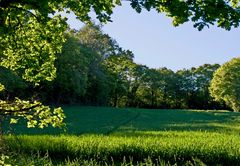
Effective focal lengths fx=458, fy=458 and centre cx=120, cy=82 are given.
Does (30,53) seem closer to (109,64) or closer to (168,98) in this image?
(109,64)

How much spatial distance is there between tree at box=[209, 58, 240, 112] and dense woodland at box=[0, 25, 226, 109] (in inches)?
433

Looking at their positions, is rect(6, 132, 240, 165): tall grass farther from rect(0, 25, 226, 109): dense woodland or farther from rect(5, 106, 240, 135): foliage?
rect(0, 25, 226, 109): dense woodland

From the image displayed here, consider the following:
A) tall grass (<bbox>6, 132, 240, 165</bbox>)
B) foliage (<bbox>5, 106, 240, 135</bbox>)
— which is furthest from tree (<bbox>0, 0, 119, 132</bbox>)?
foliage (<bbox>5, 106, 240, 135</bbox>)

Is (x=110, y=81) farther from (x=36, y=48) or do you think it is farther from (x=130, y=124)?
(x=36, y=48)

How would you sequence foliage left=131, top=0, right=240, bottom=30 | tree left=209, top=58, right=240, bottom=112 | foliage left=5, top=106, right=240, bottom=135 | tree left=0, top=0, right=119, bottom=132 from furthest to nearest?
tree left=209, top=58, right=240, bottom=112, foliage left=5, top=106, right=240, bottom=135, tree left=0, top=0, right=119, bottom=132, foliage left=131, top=0, right=240, bottom=30

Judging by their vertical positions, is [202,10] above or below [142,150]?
above

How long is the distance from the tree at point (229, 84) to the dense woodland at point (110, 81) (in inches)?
433

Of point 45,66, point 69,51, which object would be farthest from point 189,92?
point 45,66

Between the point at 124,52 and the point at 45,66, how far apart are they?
9228 cm

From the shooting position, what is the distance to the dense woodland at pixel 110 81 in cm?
6462

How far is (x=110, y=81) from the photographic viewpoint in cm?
8625

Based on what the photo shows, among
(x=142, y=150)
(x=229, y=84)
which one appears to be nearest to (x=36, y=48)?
(x=142, y=150)

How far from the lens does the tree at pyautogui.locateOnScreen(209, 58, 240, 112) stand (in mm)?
94062

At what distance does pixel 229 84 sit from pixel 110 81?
86.5ft
